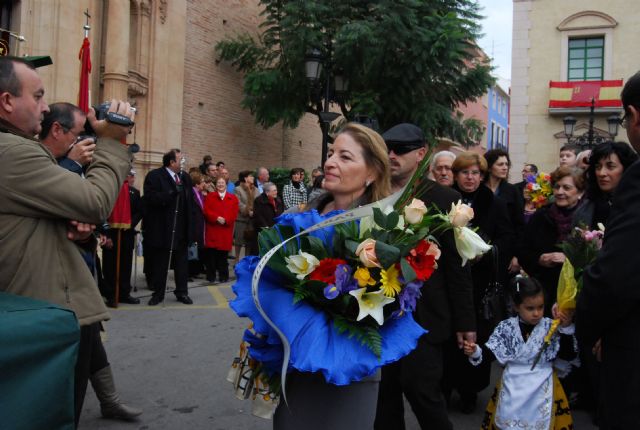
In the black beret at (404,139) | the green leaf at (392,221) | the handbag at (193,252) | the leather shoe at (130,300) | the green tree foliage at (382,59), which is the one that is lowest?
the leather shoe at (130,300)

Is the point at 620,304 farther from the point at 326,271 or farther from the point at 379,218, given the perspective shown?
the point at 326,271

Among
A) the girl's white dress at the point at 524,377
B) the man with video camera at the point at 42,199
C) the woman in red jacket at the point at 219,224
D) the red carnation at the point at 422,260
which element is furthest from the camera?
the woman in red jacket at the point at 219,224

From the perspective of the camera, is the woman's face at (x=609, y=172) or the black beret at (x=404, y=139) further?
the woman's face at (x=609, y=172)

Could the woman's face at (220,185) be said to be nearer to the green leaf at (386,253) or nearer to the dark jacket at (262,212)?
the dark jacket at (262,212)

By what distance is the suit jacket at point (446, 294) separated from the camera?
11.5ft

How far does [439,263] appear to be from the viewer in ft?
11.8

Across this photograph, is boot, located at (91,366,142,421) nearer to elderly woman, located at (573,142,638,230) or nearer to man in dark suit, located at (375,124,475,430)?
man in dark suit, located at (375,124,475,430)

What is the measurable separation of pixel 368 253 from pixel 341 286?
17cm

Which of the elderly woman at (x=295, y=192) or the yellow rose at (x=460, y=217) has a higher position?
the elderly woman at (x=295, y=192)

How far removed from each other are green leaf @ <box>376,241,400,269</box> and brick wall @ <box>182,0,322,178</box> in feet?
56.4

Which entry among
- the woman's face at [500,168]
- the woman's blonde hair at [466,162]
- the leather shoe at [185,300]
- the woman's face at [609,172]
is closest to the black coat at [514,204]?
the woman's face at [500,168]

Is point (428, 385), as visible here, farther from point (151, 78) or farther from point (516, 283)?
point (151, 78)

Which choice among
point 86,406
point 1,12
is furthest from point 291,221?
point 1,12

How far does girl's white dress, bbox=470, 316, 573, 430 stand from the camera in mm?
4109
